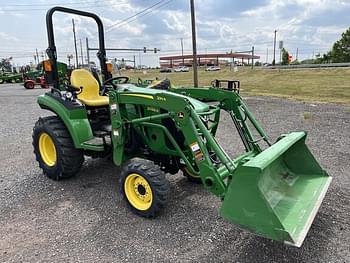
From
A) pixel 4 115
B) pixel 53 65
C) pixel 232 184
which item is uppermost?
pixel 53 65

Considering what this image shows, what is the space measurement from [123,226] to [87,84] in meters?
2.55

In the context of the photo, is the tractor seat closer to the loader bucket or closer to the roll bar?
the roll bar

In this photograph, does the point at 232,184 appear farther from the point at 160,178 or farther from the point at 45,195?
the point at 45,195

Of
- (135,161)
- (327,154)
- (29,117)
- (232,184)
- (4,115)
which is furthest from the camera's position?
(4,115)

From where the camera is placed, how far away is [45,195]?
14.0ft

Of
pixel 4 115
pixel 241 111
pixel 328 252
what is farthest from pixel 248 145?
pixel 4 115

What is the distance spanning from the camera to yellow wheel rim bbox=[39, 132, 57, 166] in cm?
484

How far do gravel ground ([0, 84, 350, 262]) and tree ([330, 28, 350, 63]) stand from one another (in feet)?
180

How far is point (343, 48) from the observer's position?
5278 cm

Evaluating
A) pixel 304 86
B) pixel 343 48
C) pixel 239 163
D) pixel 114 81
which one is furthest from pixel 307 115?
pixel 343 48

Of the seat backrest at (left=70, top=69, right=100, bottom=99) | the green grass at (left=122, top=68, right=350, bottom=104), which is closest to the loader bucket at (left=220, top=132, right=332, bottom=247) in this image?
the seat backrest at (left=70, top=69, right=100, bottom=99)

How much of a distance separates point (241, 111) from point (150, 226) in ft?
5.99

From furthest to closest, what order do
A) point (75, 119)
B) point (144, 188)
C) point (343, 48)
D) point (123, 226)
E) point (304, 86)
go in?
point (343, 48), point (304, 86), point (75, 119), point (144, 188), point (123, 226)

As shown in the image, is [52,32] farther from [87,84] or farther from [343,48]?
[343,48]
